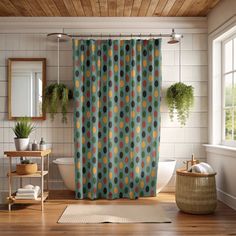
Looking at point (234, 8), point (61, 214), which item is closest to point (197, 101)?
point (234, 8)

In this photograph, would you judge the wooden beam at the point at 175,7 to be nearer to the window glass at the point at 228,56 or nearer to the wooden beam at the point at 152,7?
the wooden beam at the point at 152,7

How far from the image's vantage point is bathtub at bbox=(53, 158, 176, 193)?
207 inches

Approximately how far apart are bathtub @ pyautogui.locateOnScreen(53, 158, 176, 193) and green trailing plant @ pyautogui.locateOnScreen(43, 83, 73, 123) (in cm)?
71

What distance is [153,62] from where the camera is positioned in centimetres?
538

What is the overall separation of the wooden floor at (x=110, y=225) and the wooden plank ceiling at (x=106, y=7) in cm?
263

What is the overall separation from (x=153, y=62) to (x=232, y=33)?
1.13 metres

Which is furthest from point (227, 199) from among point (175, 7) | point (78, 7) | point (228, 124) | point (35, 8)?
point (35, 8)

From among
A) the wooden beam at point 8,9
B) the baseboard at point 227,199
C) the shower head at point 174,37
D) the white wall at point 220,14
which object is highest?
the wooden beam at point 8,9

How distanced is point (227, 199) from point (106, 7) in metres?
2.99

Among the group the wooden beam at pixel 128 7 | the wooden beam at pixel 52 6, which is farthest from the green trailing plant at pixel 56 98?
the wooden beam at pixel 128 7

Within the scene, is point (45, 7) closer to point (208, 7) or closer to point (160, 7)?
point (160, 7)

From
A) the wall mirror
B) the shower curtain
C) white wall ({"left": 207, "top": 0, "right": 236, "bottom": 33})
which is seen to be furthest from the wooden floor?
white wall ({"left": 207, "top": 0, "right": 236, "bottom": 33})

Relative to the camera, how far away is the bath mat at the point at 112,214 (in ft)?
13.0

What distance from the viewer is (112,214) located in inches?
168
